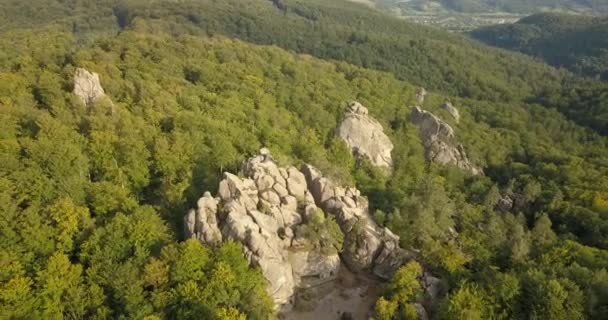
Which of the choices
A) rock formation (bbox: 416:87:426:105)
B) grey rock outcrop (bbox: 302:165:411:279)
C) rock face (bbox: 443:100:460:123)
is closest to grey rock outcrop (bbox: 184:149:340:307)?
grey rock outcrop (bbox: 302:165:411:279)

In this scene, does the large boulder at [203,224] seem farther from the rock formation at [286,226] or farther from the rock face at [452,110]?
the rock face at [452,110]

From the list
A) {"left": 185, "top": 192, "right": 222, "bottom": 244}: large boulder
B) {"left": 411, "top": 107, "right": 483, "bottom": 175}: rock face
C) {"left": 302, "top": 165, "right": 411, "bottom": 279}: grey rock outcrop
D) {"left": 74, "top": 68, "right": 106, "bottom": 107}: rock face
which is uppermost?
{"left": 74, "top": 68, "right": 106, "bottom": 107}: rock face

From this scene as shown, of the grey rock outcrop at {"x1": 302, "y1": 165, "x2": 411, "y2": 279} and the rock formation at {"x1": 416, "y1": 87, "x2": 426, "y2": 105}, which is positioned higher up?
the grey rock outcrop at {"x1": 302, "y1": 165, "x2": 411, "y2": 279}

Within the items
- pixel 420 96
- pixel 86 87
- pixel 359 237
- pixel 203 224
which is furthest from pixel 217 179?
pixel 420 96

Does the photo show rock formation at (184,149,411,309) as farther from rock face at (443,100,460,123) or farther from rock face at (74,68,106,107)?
rock face at (443,100,460,123)

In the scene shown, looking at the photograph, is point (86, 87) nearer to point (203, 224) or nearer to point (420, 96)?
point (203, 224)

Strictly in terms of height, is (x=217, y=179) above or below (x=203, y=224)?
below
